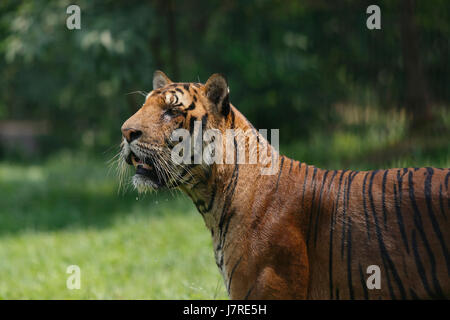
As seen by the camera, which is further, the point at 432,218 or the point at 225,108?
the point at 225,108

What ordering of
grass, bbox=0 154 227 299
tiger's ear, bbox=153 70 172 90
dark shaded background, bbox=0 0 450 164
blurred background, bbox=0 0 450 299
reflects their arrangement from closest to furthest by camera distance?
tiger's ear, bbox=153 70 172 90 → grass, bbox=0 154 227 299 → blurred background, bbox=0 0 450 299 → dark shaded background, bbox=0 0 450 164

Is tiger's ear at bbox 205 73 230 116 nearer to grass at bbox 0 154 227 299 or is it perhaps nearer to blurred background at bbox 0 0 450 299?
grass at bbox 0 154 227 299

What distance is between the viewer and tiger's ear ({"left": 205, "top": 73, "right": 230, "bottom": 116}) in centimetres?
270

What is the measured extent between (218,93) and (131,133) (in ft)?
1.58

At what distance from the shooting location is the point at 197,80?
853 cm

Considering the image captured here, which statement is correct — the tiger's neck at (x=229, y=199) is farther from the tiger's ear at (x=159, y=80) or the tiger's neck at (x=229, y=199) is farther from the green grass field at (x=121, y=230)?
the green grass field at (x=121, y=230)

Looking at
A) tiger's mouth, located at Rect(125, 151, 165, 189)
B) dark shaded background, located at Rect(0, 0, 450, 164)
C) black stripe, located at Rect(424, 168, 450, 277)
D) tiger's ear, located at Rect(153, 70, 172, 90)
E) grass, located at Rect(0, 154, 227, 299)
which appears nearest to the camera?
black stripe, located at Rect(424, 168, 450, 277)

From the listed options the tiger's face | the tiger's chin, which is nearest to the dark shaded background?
the tiger's face

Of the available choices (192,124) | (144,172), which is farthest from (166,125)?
(144,172)

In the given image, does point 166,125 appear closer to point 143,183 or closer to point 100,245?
point 143,183

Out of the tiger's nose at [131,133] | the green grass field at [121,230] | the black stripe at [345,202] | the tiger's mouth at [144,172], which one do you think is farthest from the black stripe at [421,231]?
the green grass field at [121,230]

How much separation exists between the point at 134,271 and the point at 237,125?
11.5 feet

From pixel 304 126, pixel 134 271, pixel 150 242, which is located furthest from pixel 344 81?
pixel 134 271

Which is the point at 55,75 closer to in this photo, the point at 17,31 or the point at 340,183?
the point at 17,31
